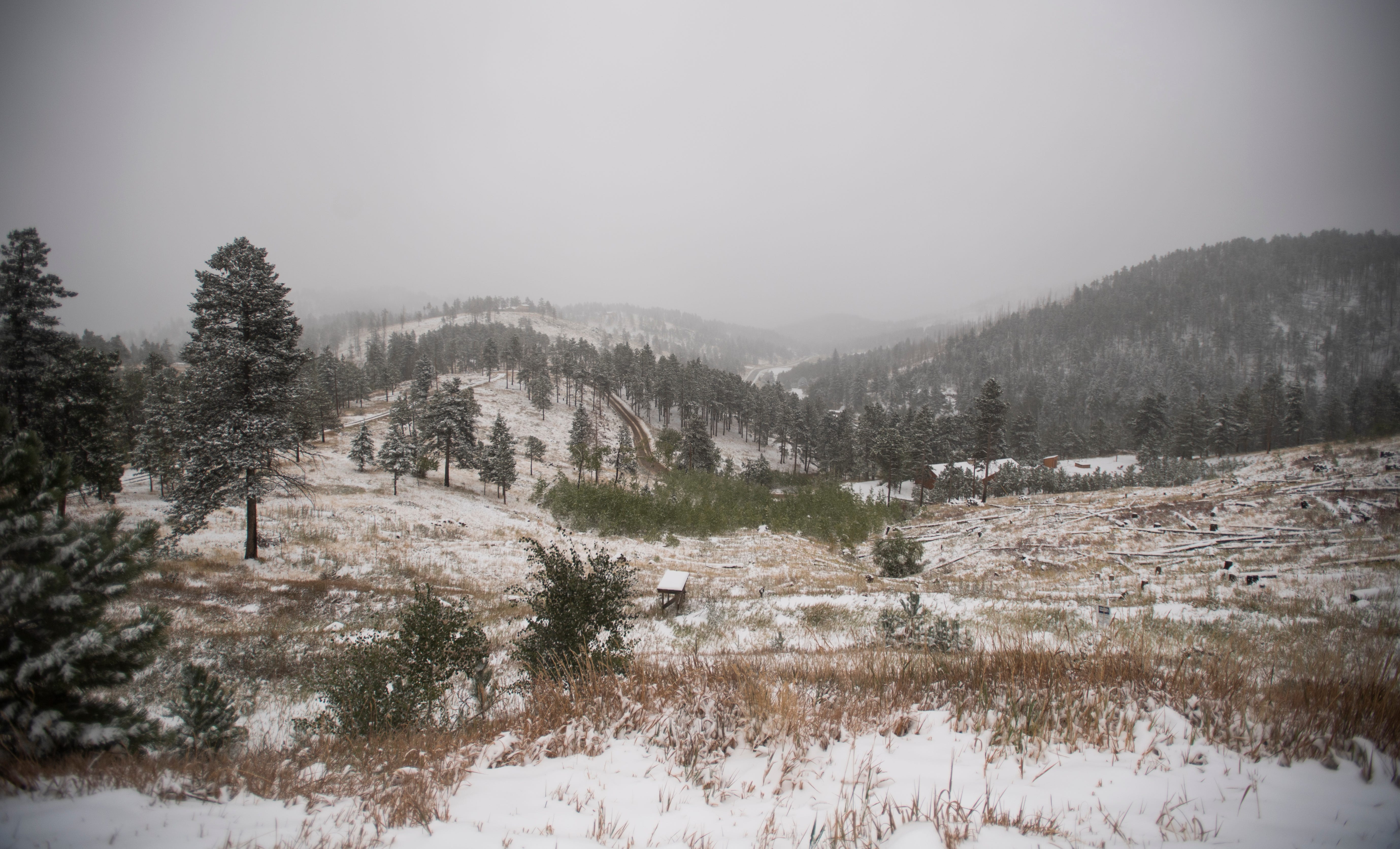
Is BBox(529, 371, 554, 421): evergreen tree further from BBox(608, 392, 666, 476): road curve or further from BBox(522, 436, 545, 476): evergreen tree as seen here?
BBox(522, 436, 545, 476): evergreen tree

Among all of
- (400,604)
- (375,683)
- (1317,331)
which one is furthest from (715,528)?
(1317,331)

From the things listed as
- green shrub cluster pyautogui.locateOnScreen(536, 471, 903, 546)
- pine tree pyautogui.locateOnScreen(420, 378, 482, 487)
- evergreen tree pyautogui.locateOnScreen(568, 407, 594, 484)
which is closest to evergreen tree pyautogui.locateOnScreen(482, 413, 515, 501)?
pine tree pyautogui.locateOnScreen(420, 378, 482, 487)

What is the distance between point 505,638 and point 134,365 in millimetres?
175134

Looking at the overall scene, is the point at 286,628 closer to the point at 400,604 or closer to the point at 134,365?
the point at 400,604

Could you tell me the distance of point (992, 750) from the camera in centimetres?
411

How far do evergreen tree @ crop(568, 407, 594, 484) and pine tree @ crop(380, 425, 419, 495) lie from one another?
15.4 meters

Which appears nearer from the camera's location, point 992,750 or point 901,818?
point 901,818

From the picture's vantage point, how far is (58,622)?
3.70 meters

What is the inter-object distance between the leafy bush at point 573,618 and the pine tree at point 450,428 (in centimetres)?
4411

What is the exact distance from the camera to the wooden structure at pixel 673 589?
16.0m

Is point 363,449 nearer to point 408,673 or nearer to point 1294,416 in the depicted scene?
point 408,673

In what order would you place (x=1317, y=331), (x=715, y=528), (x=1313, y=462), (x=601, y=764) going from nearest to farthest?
(x=601, y=764) → (x=1313, y=462) → (x=715, y=528) → (x=1317, y=331)

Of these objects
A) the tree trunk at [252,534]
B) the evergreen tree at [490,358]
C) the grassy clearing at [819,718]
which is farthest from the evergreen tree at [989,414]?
the evergreen tree at [490,358]

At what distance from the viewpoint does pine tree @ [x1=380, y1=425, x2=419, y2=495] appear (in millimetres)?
42375
